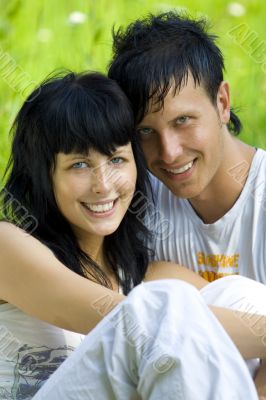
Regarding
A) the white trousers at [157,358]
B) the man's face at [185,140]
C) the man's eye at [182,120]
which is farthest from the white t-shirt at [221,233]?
the white trousers at [157,358]

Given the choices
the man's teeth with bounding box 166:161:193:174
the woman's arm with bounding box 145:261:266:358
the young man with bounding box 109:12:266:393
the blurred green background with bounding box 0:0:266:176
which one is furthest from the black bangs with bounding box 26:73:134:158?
the blurred green background with bounding box 0:0:266:176

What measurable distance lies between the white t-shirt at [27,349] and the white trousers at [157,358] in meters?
0.38

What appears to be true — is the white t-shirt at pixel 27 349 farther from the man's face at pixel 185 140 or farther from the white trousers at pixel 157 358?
the man's face at pixel 185 140

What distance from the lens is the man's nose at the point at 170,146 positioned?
7.30 feet

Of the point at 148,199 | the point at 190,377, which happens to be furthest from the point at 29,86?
the point at 190,377

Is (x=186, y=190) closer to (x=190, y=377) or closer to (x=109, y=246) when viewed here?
(x=109, y=246)

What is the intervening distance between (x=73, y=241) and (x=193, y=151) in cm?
38

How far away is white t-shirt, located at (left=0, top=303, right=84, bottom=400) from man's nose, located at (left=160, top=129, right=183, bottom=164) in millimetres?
487

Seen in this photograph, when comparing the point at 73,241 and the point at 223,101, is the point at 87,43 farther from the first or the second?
the point at 73,241

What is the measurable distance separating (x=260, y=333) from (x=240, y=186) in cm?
65

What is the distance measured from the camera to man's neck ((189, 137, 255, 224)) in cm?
247

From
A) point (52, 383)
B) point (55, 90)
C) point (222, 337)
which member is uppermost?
point (55, 90)

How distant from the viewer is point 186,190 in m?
2.35

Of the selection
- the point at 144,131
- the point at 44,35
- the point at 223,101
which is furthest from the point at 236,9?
the point at 144,131
